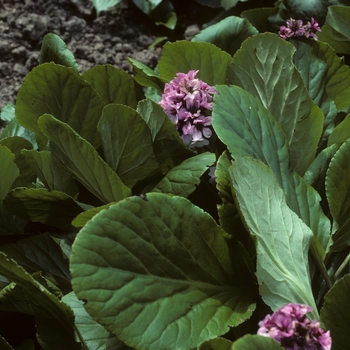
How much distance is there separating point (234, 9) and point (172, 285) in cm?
131

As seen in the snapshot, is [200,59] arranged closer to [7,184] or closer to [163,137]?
[163,137]

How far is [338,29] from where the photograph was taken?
140 cm

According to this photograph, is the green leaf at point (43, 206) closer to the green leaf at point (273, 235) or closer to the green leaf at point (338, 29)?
the green leaf at point (273, 235)

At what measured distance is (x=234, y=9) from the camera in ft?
6.20

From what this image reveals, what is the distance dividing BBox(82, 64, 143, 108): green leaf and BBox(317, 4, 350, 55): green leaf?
563mm

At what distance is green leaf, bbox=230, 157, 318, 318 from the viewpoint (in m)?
0.83

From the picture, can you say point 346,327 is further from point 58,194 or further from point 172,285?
point 58,194

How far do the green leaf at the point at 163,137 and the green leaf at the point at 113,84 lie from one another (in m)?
0.16

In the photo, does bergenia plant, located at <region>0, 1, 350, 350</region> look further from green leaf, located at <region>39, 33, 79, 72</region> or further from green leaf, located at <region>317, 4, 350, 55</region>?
green leaf, located at <region>317, 4, 350, 55</region>

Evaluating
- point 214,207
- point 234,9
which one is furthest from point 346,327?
point 234,9

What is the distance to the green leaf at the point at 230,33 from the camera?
51.5 inches

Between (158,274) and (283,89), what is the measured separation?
1.53ft

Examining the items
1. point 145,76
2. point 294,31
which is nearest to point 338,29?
point 294,31

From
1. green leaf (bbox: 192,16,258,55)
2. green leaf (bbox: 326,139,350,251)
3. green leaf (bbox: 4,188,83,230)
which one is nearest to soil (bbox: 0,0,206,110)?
green leaf (bbox: 192,16,258,55)
